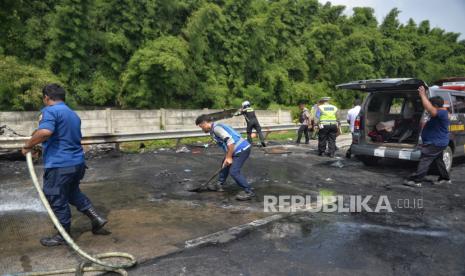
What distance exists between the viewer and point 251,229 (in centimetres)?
457

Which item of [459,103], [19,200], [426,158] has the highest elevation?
[459,103]

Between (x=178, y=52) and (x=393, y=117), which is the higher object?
(x=178, y=52)

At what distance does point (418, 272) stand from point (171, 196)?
3773 mm

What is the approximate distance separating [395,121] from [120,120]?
9263 mm

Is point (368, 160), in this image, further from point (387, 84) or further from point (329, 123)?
point (387, 84)

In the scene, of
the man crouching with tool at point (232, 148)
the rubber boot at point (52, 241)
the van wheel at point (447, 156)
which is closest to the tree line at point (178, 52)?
the man crouching with tool at point (232, 148)

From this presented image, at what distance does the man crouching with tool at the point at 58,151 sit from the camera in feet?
13.3

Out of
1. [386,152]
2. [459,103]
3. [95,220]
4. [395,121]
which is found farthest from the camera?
[395,121]

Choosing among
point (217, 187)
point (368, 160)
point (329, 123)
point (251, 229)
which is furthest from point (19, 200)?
point (329, 123)

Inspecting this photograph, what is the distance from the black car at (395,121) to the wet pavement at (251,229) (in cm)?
57

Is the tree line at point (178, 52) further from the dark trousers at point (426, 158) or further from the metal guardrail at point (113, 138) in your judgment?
the dark trousers at point (426, 158)

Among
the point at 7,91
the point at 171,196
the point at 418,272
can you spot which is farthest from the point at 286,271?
the point at 7,91

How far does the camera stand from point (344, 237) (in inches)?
172

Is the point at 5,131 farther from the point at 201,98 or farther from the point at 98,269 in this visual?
the point at 201,98
